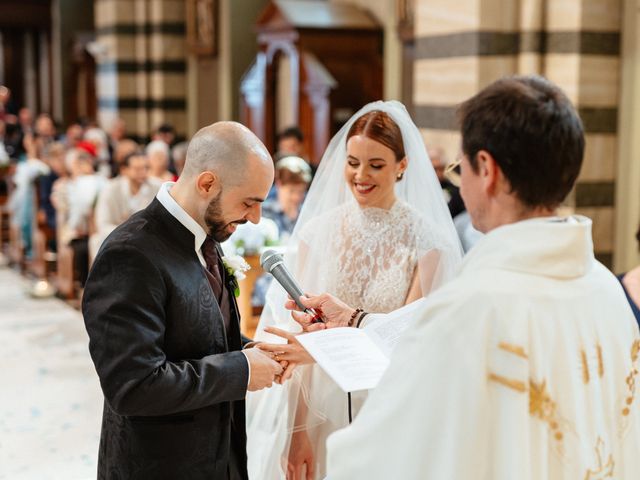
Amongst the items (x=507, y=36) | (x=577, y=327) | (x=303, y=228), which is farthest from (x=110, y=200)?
(x=577, y=327)

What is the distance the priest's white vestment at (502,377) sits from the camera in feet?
5.28

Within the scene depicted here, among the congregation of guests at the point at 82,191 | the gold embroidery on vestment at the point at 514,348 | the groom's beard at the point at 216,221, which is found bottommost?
the congregation of guests at the point at 82,191

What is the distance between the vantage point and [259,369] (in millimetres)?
2291

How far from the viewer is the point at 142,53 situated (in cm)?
1353

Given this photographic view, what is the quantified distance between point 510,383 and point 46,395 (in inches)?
193

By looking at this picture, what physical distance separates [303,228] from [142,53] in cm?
1105

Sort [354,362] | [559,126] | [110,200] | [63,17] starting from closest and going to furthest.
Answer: [559,126] → [354,362] → [110,200] → [63,17]

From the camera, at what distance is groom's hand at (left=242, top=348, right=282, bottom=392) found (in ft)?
7.47

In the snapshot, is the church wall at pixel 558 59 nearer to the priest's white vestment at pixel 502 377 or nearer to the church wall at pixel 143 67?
the priest's white vestment at pixel 502 377

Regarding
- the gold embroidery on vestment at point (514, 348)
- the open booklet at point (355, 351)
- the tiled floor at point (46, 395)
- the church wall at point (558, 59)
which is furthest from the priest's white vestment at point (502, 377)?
the church wall at point (558, 59)

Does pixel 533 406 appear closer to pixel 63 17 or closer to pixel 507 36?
pixel 507 36

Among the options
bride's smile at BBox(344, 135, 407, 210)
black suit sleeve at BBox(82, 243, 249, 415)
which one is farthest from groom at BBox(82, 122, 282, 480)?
bride's smile at BBox(344, 135, 407, 210)

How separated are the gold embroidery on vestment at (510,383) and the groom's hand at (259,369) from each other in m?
Answer: 0.81

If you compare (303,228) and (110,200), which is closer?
(303,228)
